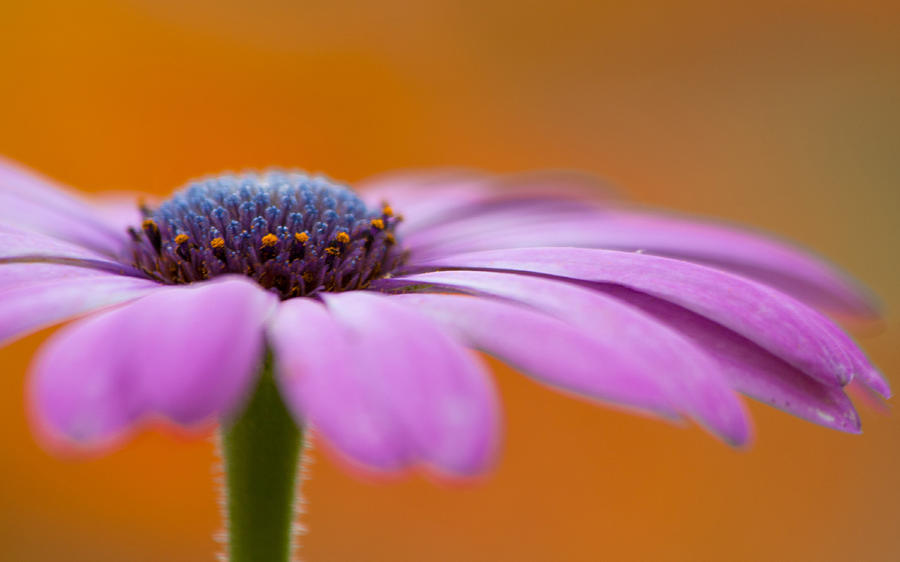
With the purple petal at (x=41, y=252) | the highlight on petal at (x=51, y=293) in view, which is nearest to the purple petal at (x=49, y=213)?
the purple petal at (x=41, y=252)

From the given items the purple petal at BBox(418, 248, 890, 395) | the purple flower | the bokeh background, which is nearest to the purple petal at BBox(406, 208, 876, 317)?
the purple flower

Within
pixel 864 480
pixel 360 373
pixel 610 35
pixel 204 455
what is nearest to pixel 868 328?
pixel 360 373

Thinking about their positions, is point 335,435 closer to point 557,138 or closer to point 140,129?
point 140,129

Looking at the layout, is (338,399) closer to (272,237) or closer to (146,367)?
(146,367)

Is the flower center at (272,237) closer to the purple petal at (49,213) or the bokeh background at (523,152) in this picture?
the purple petal at (49,213)

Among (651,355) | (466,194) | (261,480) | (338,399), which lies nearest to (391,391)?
(338,399)

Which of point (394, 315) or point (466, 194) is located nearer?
point (394, 315)

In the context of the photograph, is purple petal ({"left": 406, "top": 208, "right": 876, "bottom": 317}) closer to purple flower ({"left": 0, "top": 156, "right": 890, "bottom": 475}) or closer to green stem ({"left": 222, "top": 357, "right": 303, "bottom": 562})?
purple flower ({"left": 0, "top": 156, "right": 890, "bottom": 475})
